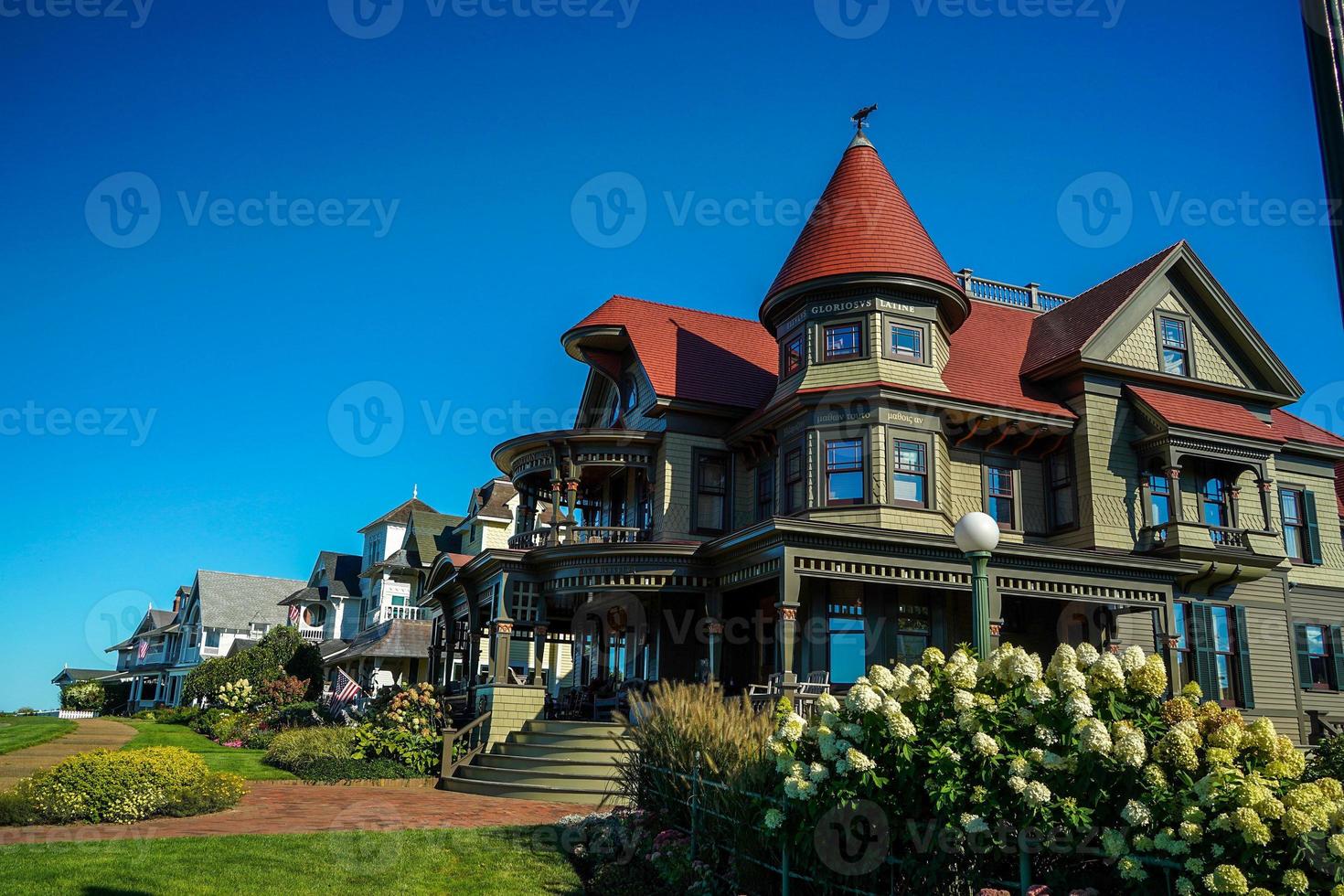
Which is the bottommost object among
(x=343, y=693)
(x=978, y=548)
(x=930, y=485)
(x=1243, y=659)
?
(x=343, y=693)

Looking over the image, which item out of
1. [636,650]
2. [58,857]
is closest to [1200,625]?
[636,650]

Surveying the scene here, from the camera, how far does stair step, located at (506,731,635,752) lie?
1959 centimetres

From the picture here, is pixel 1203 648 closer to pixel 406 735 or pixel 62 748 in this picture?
pixel 406 735

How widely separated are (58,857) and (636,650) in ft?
54.5

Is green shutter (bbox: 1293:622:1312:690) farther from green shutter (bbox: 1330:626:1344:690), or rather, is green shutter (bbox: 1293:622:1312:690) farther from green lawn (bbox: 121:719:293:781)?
green lawn (bbox: 121:719:293:781)

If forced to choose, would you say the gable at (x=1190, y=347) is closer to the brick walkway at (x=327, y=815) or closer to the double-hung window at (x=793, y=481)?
the double-hung window at (x=793, y=481)

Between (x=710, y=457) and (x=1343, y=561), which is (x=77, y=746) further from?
(x=1343, y=561)

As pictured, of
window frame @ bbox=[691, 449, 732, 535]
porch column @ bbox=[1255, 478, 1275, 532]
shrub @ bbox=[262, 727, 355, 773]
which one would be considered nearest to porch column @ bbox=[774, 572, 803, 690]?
window frame @ bbox=[691, 449, 732, 535]

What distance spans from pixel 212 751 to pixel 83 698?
49.8 m

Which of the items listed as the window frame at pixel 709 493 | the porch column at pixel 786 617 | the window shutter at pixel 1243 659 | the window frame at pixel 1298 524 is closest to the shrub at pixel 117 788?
the porch column at pixel 786 617

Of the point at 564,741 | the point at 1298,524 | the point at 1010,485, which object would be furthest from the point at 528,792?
the point at 1298,524

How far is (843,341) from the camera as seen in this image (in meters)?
24.1

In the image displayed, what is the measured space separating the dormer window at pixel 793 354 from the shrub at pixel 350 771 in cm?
1216

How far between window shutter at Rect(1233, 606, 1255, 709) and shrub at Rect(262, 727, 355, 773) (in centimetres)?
2009
